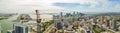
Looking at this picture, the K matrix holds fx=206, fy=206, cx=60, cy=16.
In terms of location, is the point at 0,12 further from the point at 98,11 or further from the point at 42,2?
the point at 98,11

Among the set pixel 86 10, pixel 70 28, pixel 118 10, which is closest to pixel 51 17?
pixel 70 28

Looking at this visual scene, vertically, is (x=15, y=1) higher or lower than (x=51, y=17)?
higher

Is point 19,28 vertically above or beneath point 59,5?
beneath

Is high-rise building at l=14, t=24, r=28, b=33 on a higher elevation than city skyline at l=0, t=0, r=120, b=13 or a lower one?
lower

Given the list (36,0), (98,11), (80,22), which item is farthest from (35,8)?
(98,11)

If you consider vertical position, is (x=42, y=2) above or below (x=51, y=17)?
above

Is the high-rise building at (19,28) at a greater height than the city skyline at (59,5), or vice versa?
the city skyline at (59,5)

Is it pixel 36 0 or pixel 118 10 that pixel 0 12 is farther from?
pixel 118 10

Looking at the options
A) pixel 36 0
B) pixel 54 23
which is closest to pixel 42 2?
pixel 36 0
